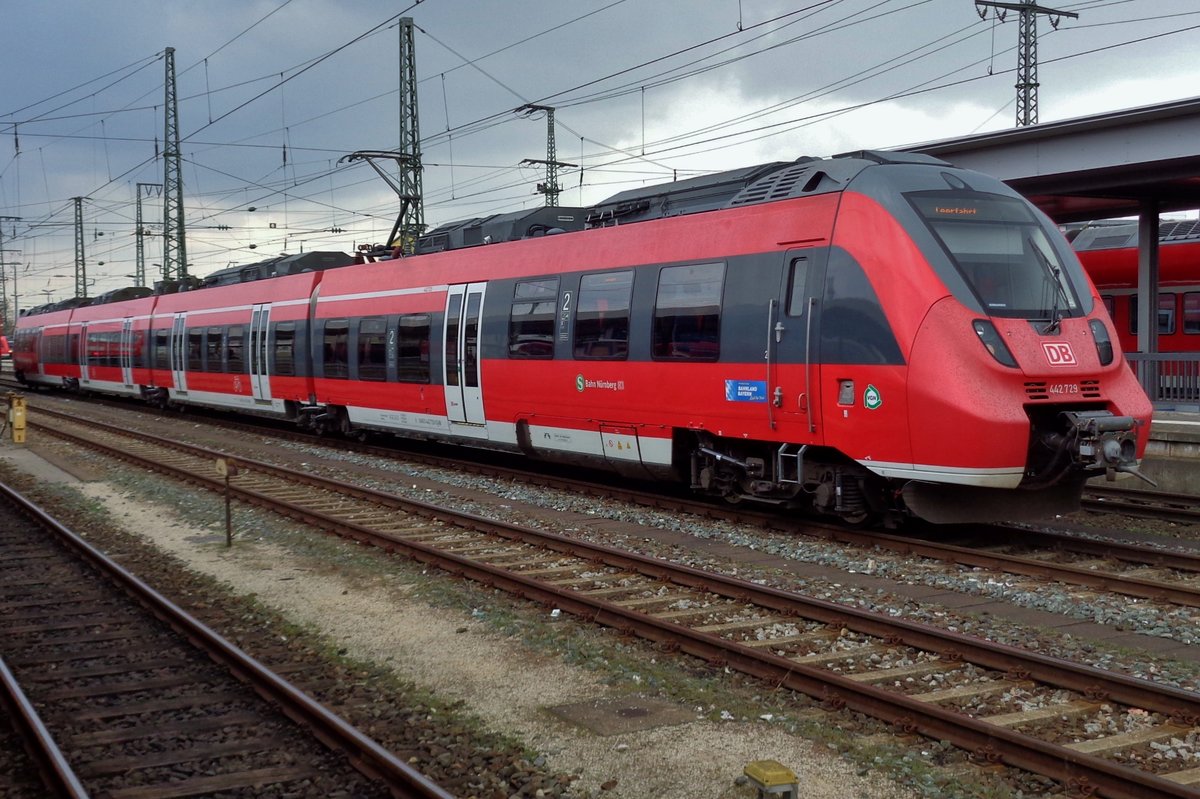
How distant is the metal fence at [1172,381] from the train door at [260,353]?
16463mm

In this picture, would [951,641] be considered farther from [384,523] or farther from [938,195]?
[384,523]

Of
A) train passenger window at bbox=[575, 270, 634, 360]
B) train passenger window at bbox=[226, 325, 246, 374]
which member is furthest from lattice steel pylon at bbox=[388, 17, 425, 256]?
train passenger window at bbox=[575, 270, 634, 360]

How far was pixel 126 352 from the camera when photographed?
3300 cm

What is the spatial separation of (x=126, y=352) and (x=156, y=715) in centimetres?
2951

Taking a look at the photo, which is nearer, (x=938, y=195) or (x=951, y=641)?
(x=951, y=641)

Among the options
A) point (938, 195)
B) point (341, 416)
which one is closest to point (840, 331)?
point (938, 195)

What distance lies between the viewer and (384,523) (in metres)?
12.1

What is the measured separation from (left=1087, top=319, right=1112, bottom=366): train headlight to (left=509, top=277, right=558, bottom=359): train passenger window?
642 cm

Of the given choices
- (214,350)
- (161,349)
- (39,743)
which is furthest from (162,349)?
(39,743)

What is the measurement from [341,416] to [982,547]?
1354 cm

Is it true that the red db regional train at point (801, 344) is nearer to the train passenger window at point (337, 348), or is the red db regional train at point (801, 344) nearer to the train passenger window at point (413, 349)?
the train passenger window at point (413, 349)

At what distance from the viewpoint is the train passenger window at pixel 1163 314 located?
80.5 ft

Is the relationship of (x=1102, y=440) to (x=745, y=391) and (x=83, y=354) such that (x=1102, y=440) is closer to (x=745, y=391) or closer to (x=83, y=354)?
(x=745, y=391)

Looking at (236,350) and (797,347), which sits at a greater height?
(236,350)
